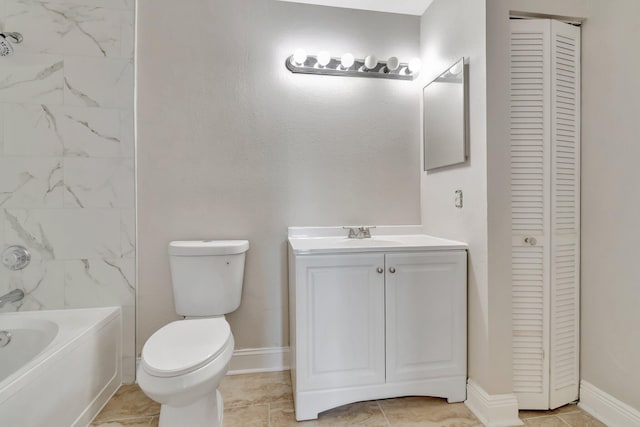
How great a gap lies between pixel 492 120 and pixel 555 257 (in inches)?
29.4

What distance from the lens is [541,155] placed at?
1.50 meters

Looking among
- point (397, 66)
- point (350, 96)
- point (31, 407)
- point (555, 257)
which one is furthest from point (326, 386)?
point (397, 66)

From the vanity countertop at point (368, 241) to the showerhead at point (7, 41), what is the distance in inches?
71.2

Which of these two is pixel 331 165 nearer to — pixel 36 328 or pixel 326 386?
pixel 326 386

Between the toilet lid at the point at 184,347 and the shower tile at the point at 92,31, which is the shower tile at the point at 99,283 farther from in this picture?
the shower tile at the point at 92,31

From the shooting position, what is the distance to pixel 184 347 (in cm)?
128

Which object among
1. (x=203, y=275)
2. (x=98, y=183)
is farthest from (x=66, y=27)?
(x=203, y=275)

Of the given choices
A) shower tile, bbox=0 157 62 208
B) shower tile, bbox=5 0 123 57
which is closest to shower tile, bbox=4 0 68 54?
shower tile, bbox=5 0 123 57

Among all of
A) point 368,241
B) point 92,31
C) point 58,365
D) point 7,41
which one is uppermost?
point 92,31

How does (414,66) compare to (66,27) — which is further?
(414,66)

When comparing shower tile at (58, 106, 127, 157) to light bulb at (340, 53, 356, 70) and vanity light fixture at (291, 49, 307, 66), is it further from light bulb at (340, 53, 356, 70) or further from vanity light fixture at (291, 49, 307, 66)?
light bulb at (340, 53, 356, 70)

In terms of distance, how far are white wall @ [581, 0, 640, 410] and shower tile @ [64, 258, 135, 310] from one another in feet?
8.20

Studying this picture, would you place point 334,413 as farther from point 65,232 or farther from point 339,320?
point 65,232

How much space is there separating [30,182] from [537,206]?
2689mm
